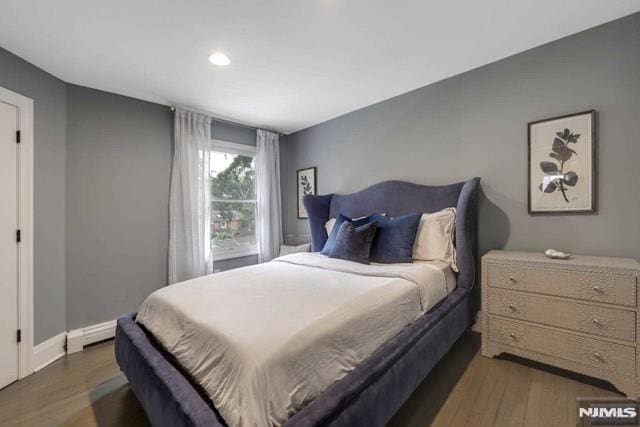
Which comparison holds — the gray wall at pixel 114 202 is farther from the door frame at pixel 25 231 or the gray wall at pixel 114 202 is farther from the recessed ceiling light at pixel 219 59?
the recessed ceiling light at pixel 219 59

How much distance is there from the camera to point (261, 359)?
954 millimetres

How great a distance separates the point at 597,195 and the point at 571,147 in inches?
15.6

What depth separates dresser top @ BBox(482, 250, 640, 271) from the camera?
5.36 feet

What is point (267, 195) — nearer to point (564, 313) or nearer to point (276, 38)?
point (276, 38)

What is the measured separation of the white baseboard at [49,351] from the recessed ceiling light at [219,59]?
2.71m

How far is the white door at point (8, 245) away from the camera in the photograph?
1908mm

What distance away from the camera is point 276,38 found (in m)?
1.91

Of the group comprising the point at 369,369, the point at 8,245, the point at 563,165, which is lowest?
the point at 369,369

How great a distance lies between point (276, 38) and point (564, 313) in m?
2.76

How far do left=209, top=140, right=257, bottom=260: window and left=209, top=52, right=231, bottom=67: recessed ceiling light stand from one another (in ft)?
4.62

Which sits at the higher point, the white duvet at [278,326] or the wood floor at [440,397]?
the white duvet at [278,326]

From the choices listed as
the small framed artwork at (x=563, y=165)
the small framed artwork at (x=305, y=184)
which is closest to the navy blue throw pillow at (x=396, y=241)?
the small framed artwork at (x=563, y=165)

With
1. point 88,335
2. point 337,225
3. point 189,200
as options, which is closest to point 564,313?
point 337,225

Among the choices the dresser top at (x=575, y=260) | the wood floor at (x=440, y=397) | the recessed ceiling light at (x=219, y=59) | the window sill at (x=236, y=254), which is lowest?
the wood floor at (x=440, y=397)
